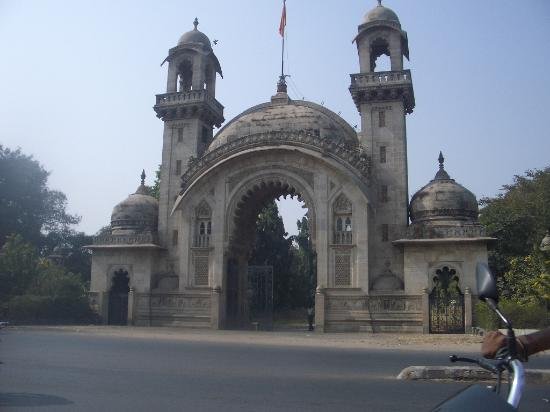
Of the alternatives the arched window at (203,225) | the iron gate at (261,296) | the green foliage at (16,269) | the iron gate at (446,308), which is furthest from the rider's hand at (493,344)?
the green foliage at (16,269)

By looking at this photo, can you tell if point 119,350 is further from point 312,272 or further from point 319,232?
point 312,272

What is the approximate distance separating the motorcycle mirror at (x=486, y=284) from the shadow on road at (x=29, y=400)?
5.79m

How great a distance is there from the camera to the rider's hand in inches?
102

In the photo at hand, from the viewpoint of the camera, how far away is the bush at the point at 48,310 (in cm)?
2739

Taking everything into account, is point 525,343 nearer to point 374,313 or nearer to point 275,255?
point 374,313

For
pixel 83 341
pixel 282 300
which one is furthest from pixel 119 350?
pixel 282 300

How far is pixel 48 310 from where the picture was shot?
28141mm

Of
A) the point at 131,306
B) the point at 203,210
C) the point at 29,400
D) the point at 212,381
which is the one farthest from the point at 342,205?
the point at 29,400

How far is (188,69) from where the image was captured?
34312mm

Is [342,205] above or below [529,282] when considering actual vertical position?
above

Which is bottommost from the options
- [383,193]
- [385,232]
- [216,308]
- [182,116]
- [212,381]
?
[212,381]

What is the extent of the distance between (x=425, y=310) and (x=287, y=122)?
12.3 meters

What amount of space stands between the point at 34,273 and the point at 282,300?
19.6 m

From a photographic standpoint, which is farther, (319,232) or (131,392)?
(319,232)
